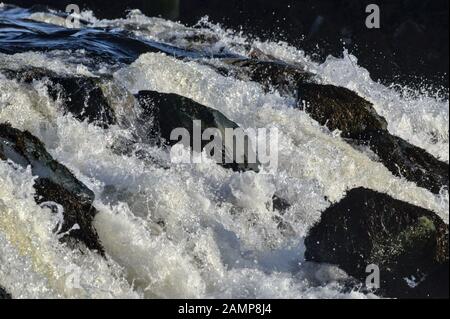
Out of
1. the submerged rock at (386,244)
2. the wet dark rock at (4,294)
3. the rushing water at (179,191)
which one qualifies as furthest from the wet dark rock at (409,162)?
the wet dark rock at (4,294)

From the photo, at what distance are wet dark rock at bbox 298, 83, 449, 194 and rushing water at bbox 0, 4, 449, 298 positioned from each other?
17 cm

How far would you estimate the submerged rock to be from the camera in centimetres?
625

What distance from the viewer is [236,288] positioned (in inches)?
225

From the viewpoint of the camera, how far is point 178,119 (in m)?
7.75

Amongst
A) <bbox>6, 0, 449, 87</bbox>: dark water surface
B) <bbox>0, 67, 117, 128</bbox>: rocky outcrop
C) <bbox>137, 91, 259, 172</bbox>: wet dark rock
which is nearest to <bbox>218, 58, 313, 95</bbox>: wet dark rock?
<bbox>137, 91, 259, 172</bbox>: wet dark rock

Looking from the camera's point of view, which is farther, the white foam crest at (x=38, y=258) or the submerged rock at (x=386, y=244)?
the submerged rock at (x=386, y=244)

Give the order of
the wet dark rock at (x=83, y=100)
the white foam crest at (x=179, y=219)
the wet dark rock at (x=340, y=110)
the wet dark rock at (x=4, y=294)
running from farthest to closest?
the wet dark rock at (x=340, y=110) < the wet dark rock at (x=83, y=100) < the white foam crest at (x=179, y=219) < the wet dark rock at (x=4, y=294)

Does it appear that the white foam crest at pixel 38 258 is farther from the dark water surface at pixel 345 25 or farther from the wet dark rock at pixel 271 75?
the dark water surface at pixel 345 25

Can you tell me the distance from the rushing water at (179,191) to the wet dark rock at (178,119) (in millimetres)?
190

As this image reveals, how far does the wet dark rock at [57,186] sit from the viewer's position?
5605 millimetres

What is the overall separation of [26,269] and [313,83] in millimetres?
5596

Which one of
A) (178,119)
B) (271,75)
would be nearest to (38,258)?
(178,119)

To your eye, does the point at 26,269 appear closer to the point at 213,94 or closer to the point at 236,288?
the point at 236,288

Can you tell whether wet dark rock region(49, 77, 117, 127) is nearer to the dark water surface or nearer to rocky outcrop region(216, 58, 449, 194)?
rocky outcrop region(216, 58, 449, 194)
